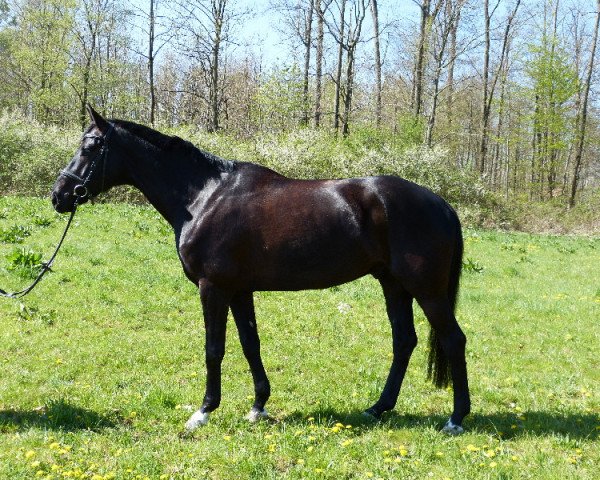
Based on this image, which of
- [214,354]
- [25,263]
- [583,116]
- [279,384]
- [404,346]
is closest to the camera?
[214,354]

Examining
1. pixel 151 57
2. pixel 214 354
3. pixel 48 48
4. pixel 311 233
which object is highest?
pixel 48 48

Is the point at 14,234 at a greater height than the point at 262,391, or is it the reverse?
the point at 14,234

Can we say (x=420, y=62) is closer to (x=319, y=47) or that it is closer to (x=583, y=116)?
(x=319, y=47)

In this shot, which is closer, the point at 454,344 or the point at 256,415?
the point at 454,344

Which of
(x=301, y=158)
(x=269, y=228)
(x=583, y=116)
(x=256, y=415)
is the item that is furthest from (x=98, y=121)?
(x=583, y=116)

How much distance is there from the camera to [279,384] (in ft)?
19.7

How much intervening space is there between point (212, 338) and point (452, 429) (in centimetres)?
226

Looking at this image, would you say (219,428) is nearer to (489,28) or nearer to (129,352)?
(129,352)

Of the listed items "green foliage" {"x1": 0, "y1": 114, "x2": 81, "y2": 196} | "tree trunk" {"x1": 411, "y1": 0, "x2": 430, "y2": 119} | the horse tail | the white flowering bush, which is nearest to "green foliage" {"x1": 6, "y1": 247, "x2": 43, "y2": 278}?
the horse tail

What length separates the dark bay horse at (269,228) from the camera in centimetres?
469

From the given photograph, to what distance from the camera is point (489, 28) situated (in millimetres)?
35344

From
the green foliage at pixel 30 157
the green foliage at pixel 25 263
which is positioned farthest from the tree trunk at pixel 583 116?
the green foliage at pixel 25 263

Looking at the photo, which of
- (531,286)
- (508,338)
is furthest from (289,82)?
(508,338)

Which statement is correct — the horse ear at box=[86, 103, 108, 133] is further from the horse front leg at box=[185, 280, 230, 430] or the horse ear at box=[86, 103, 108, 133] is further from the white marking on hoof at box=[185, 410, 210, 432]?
the white marking on hoof at box=[185, 410, 210, 432]
